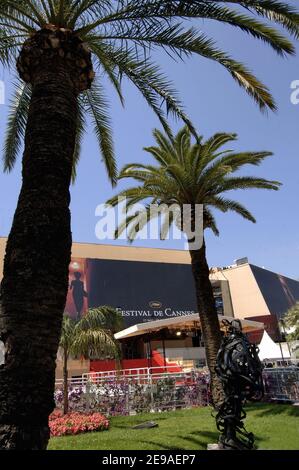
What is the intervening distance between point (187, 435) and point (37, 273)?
7.59 meters

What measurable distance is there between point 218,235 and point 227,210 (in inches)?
132

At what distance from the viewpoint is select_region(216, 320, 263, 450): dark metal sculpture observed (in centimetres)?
704

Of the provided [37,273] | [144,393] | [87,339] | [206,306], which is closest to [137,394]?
[144,393]

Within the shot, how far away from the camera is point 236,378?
7066mm

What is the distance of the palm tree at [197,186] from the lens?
48.4 ft

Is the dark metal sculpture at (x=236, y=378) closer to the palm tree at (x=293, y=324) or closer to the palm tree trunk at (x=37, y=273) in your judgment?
the palm tree trunk at (x=37, y=273)

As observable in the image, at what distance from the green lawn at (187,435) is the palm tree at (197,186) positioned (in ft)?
5.70

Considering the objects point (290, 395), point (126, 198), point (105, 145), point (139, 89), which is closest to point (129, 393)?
point (290, 395)

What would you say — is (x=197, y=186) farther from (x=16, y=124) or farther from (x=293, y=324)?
(x=293, y=324)

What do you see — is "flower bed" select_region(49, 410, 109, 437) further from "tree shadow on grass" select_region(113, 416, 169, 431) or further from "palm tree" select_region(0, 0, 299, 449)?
"palm tree" select_region(0, 0, 299, 449)

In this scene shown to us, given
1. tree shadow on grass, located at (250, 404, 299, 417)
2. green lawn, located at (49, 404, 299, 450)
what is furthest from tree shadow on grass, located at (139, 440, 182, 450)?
tree shadow on grass, located at (250, 404, 299, 417)

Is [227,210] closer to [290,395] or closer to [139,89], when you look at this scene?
[290,395]

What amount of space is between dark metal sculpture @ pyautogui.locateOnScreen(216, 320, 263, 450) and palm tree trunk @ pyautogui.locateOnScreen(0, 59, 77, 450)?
Result: 3637mm

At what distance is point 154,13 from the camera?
24.2ft
